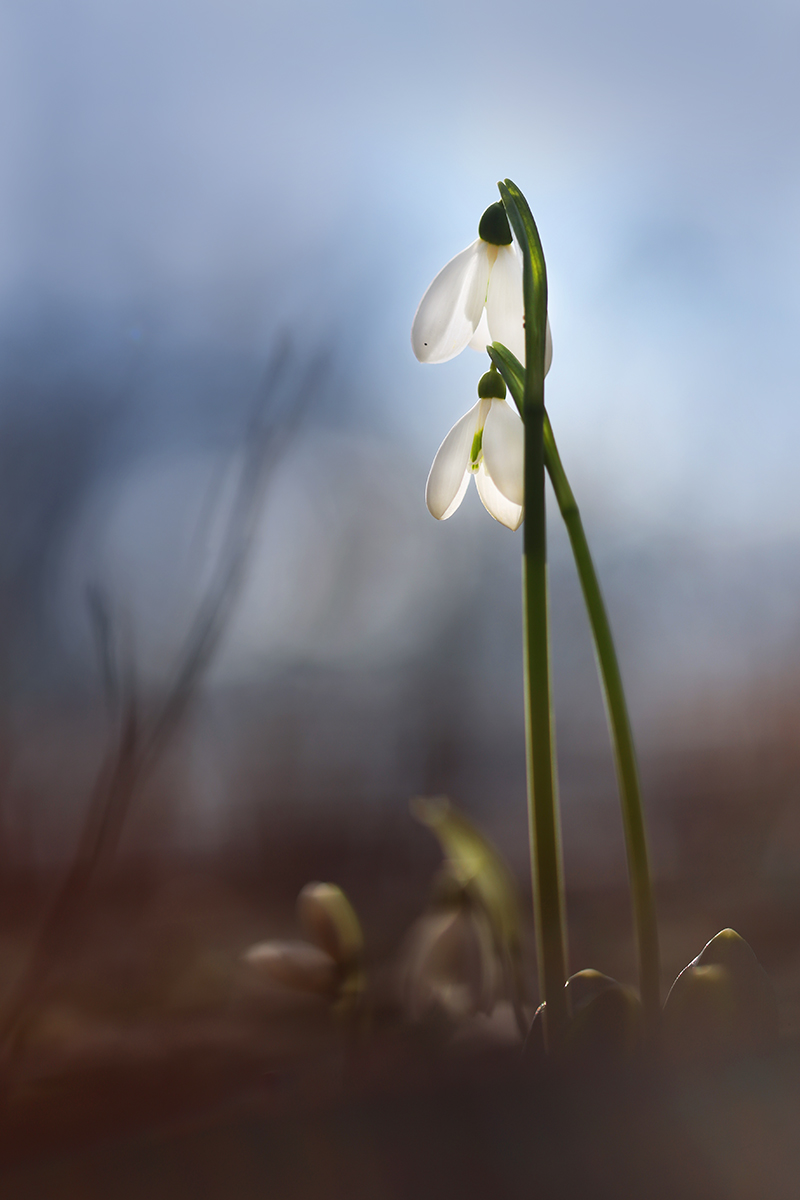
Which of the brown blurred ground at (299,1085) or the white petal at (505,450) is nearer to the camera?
the brown blurred ground at (299,1085)

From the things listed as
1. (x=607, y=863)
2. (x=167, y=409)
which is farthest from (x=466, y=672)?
(x=167, y=409)

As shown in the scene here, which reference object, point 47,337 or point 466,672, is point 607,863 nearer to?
point 466,672

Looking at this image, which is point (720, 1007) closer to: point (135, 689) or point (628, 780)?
point (628, 780)

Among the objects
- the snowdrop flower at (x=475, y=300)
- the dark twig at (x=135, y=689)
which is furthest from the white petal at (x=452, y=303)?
the dark twig at (x=135, y=689)

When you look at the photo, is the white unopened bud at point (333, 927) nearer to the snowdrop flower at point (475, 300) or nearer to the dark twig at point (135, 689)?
the dark twig at point (135, 689)

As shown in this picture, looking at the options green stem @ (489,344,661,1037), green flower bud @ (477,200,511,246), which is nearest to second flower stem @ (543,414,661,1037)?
green stem @ (489,344,661,1037)

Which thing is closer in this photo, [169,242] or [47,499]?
[47,499]

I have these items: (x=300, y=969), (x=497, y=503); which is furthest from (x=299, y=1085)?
(x=497, y=503)
